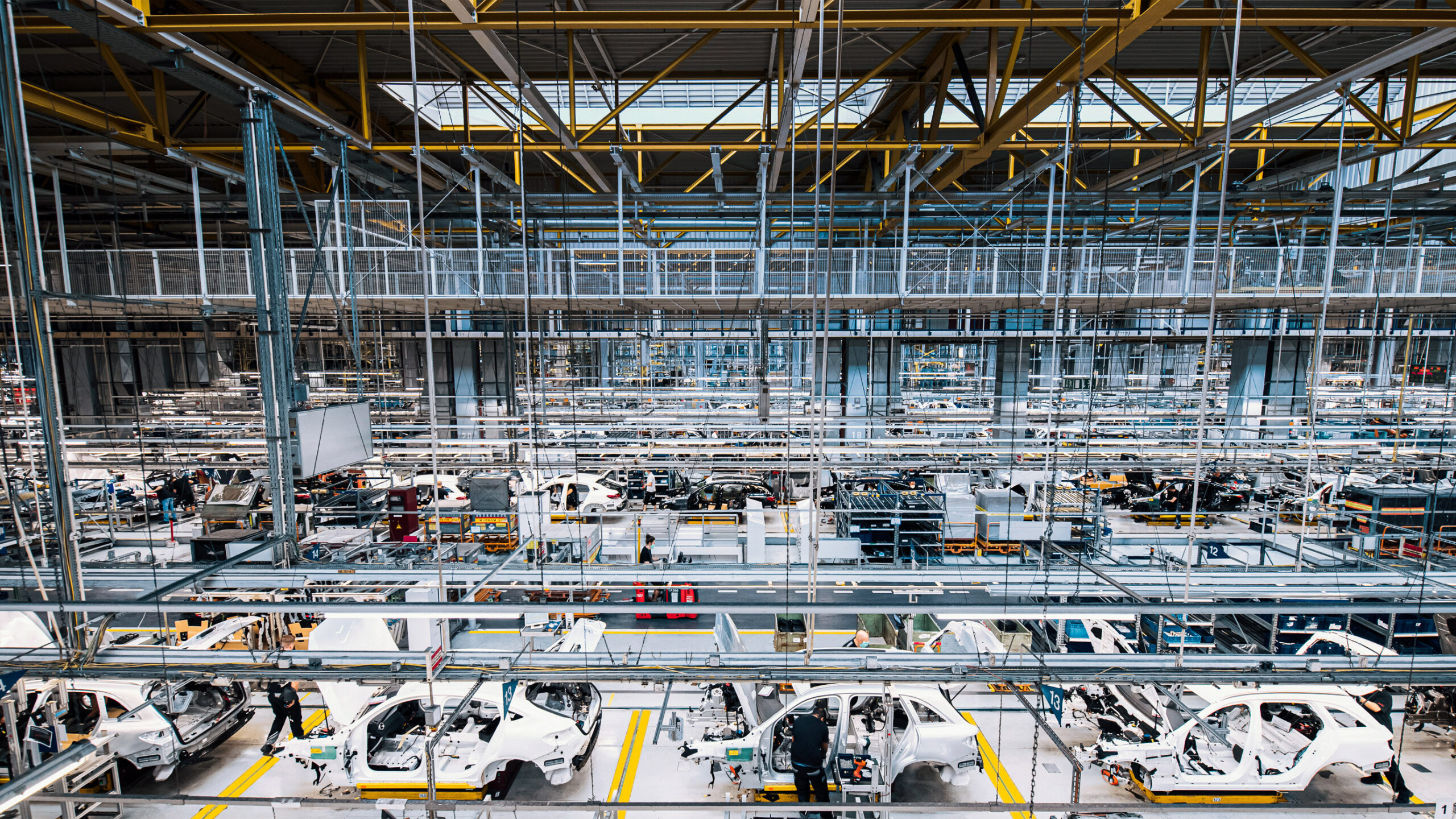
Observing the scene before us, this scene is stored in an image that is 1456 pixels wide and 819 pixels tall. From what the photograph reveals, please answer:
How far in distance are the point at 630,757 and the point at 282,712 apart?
136 inches

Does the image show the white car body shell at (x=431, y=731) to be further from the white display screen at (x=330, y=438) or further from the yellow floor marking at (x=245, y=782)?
the white display screen at (x=330, y=438)

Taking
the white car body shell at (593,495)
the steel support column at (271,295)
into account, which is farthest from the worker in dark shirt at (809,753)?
Result: the white car body shell at (593,495)

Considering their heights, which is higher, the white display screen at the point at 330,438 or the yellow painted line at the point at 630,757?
the white display screen at the point at 330,438

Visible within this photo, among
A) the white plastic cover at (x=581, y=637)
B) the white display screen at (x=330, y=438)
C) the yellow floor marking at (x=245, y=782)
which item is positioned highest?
the white display screen at (x=330, y=438)

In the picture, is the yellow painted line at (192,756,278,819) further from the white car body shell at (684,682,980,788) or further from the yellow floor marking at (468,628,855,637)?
the white car body shell at (684,682,980,788)

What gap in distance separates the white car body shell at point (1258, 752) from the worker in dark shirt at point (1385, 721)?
0.36ft

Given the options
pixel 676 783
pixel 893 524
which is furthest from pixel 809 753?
pixel 893 524

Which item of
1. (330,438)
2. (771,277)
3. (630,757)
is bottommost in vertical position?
(630,757)

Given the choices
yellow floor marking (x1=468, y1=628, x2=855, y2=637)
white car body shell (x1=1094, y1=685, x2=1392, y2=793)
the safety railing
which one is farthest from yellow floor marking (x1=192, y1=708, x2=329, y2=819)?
white car body shell (x1=1094, y1=685, x2=1392, y2=793)

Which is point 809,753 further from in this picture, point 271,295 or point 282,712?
point 271,295

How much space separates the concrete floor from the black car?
5.96m

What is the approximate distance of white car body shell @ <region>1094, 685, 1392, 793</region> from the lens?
533 cm

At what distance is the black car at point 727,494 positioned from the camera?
12.6 meters

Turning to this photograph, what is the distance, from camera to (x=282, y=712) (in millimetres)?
5672
